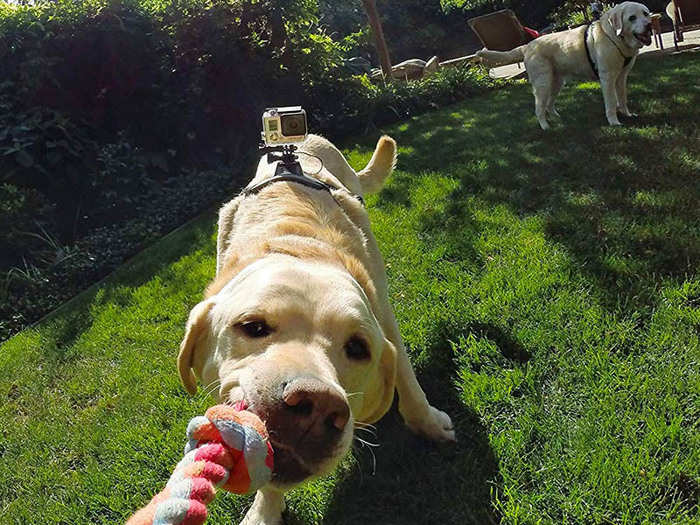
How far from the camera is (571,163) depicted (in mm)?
4930

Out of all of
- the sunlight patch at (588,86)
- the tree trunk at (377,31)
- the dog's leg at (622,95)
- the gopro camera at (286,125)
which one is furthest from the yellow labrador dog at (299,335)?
the tree trunk at (377,31)

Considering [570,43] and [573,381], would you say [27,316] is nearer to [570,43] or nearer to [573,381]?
[573,381]

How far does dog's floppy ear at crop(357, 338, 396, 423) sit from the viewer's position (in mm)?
1840

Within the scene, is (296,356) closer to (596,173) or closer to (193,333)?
(193,333)

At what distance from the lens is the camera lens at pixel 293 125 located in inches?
116

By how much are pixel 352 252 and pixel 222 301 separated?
788mm

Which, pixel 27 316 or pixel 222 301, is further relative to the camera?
pixel 27 316

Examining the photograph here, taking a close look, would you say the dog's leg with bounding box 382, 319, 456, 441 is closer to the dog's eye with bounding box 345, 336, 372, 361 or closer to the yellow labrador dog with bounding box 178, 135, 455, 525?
the yellow labrador dog with bounding box 178, 135, 455, 525

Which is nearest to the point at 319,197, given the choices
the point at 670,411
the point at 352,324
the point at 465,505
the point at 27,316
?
the point at 352,324

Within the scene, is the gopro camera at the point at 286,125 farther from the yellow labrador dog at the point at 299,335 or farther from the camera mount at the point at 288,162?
the yellow labrador dog at the point at 299,335

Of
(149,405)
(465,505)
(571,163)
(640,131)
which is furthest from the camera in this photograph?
(640,131)

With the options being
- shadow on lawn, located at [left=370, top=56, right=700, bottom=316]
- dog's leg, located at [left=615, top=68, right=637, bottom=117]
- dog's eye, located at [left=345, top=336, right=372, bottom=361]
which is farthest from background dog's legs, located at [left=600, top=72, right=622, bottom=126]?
dog's eye, located at [left=345, top=336, right=372, bottom=361]

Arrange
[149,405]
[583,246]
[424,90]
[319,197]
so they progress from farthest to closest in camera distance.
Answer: [424,90], [583,246], [149,405], [319,197]

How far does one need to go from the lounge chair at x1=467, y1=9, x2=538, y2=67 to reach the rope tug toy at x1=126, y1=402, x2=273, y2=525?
1192 centimetres
